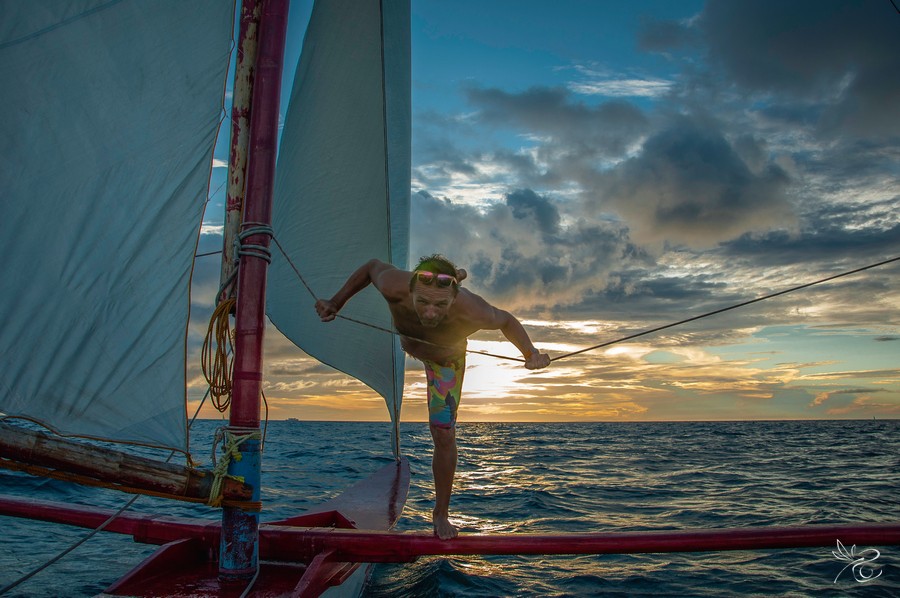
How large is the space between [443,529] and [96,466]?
1.93m

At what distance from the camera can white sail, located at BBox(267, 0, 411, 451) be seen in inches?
188

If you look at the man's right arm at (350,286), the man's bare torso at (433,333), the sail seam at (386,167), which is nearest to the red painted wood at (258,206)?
the man's right arm at (350,286)

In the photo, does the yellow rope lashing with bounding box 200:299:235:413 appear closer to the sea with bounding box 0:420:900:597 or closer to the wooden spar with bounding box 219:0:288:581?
the wooden spar with bounding box 219:0:288:581

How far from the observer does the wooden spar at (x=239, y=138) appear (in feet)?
12.1

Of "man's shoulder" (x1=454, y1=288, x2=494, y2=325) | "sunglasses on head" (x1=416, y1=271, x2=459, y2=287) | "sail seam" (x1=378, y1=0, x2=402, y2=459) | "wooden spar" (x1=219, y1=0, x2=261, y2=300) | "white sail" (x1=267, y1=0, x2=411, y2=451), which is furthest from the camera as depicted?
"sail seam" (x1=378, y1=0, x2=402, y2=459)

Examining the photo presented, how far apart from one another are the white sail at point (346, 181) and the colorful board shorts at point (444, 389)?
4.42ft

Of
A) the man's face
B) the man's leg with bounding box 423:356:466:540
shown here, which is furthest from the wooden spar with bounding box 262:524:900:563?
the man's face

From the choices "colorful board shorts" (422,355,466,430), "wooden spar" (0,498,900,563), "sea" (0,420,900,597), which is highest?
"colorful board shorts" (422,355,466,430)

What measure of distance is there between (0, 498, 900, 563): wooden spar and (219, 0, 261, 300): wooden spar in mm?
1716

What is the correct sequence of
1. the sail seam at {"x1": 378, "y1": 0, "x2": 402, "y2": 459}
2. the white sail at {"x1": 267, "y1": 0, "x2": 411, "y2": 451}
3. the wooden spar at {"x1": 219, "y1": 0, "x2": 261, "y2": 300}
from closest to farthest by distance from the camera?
the wooden spar at {"x1": 219, "y1": 0, "x2": 261, "y2": 300} < the white sail at {"x1": 267, "y1": 0, "x2": 411, "y2": 451} < the sail seam at {"x1": 378, "y1": 0, "x2": 402, "y2": 459}

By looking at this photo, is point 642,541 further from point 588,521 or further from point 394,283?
point 588,521

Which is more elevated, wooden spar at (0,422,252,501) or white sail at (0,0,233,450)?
white sail at (0,0,233,450)

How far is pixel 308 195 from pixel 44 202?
2233 mm

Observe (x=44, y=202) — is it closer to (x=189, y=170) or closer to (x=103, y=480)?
(x=189, y=170)
